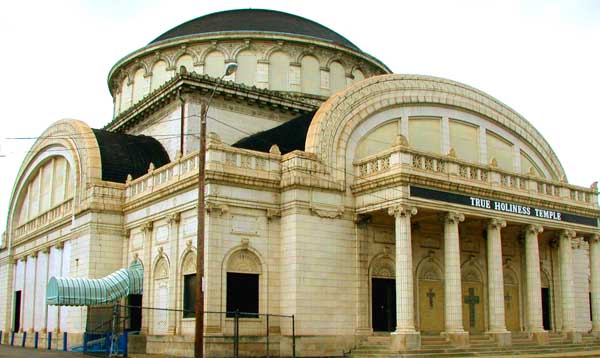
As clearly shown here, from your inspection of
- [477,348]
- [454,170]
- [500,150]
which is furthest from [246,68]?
[477,348]

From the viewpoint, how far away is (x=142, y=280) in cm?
3528

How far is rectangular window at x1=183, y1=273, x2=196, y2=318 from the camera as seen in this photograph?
31344 mm

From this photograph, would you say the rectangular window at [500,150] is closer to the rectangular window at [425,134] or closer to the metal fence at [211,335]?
the rectangular window at [425,134]

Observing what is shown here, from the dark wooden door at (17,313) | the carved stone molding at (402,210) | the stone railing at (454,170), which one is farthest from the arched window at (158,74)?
the carved stone molding at (402,210)

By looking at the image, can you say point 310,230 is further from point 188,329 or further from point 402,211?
point 188,329

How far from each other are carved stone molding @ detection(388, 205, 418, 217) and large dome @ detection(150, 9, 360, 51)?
2038cm

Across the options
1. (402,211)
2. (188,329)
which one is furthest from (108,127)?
(402,211)

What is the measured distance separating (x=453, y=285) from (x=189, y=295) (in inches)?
448

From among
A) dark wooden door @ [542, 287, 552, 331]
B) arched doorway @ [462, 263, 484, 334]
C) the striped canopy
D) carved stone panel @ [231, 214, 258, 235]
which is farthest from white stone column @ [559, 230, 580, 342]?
the striped canopy

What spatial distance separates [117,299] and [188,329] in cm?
524

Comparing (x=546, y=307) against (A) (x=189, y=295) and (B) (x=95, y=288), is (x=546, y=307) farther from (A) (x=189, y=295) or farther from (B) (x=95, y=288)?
(B) (x=95, y=288)

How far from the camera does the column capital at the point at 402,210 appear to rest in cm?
3083

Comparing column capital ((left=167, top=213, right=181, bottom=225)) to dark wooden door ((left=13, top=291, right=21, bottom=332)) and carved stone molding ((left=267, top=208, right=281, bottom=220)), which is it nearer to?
carved stone molding ((left=267, top=208, right=281, bottom=220))

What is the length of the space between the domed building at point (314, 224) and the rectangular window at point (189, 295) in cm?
10
